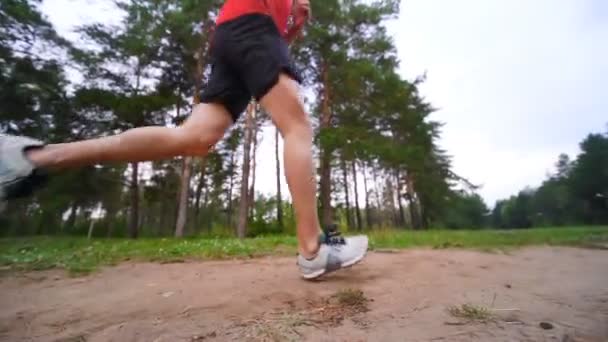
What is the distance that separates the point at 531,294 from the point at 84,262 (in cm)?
265

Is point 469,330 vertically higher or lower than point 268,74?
lower

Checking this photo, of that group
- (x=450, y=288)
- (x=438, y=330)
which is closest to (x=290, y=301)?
(x=438, y=330)

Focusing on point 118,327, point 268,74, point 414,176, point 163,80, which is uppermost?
point 163,80

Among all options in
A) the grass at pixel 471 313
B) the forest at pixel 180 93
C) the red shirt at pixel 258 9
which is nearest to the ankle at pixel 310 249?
the grass at pixel 471 313

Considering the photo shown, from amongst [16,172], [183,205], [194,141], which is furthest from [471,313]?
[183,205]

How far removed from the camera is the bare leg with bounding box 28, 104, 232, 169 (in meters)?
1.07

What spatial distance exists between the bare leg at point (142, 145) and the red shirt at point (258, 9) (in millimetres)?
381

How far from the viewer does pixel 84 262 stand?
7.89ft

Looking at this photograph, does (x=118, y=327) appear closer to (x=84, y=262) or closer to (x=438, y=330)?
(x=438, y=330)

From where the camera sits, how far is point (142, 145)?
3.79 feet

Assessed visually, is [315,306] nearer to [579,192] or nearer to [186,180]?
[186,180]

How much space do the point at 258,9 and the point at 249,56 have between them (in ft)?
0.67

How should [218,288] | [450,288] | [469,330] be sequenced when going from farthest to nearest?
[218,288] → [450,288] → [469,330]

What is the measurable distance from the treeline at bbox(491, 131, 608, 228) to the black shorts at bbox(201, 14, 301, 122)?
33.1m
